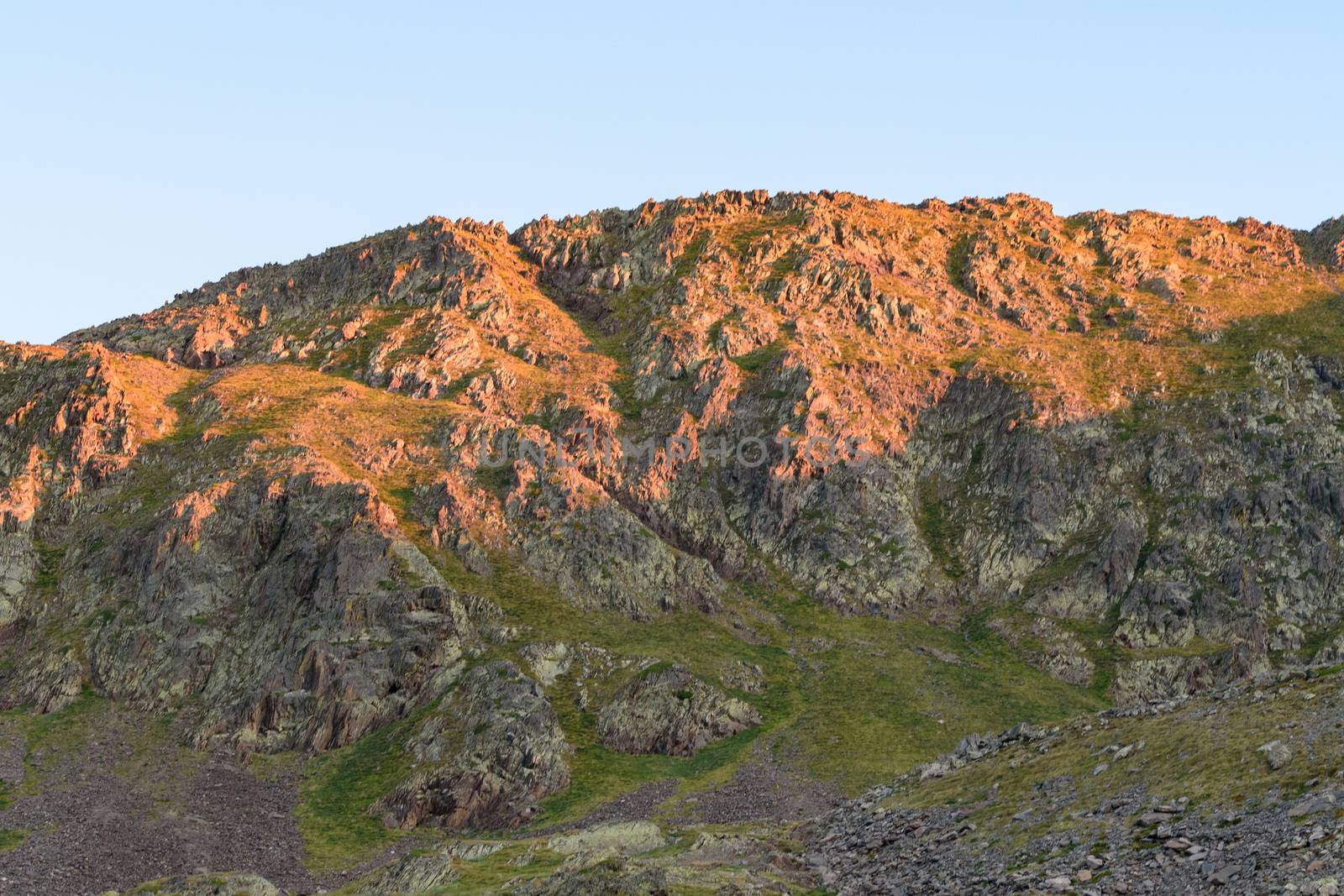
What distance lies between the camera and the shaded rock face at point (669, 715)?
125062 mm

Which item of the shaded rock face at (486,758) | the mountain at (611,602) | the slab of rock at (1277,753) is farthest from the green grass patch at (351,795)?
the slab of rock at (1277,753)

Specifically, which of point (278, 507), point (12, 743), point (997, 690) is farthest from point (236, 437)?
point (997, 690)

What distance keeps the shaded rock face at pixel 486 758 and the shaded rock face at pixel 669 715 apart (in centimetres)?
832

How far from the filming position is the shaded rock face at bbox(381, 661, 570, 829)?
109 m

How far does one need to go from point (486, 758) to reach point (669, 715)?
25.1 m

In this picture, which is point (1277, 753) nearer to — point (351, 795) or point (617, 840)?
point (617, 840)

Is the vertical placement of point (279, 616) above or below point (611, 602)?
above

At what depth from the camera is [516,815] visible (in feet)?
357

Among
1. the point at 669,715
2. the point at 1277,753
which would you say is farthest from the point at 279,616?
the point at 1277,753

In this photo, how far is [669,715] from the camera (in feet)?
417

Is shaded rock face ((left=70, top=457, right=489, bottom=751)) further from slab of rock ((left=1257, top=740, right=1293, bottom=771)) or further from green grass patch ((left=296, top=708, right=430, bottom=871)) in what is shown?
slab of rock ((left=1257, top=740, right=1293, bottom=771))

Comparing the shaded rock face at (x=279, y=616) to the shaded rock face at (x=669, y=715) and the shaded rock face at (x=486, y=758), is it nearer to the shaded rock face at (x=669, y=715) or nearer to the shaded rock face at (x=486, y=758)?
the shaded rock face at (x=486, y=758)

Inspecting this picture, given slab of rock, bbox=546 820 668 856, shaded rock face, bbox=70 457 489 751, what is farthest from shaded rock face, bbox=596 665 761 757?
slab of rock, bbox=546 820 668 856

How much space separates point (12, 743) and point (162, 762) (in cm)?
1808
